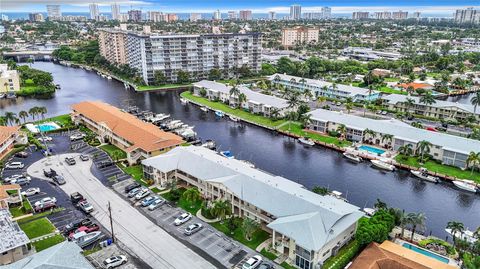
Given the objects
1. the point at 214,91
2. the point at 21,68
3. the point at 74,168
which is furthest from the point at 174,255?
the point at 21,68

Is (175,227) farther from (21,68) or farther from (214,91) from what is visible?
(21,68)

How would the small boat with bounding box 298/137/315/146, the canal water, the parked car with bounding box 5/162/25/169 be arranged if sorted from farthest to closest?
the small boat with bounding box 298/137/315/146 < the parked car with bounding box 5/162/25/169 < the canal water

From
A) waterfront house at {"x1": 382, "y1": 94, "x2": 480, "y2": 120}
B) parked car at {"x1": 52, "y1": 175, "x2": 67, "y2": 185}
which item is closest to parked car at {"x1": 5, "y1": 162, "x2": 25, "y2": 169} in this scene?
parked car at {"x1": 52, "y1": 175, "x2": 67, "y2": 185}

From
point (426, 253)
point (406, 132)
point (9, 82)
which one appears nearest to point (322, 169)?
point (406, 132)

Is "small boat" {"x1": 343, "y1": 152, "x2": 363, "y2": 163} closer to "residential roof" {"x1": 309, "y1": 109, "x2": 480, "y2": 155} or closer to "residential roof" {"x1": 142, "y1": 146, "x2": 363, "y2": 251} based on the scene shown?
"residential roof" {"x1": 309, "y1": 109, "x2": 480, "y2": 155}

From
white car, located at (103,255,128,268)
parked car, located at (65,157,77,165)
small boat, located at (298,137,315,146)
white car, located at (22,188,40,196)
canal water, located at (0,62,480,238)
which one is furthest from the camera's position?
small boat, located at (298,137,315,146)

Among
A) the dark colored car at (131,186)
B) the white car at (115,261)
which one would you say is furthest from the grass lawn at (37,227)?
the dark colored car at (131,186)

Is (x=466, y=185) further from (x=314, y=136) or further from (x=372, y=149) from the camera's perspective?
(x=314, y=136)
